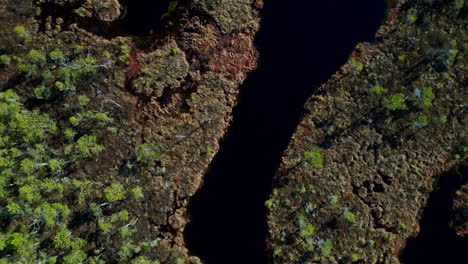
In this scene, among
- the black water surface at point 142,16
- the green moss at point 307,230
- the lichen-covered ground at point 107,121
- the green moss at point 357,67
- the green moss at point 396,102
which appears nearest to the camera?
the lichen-covered ground at point 107,121

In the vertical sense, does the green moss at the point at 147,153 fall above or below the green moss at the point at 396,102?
below

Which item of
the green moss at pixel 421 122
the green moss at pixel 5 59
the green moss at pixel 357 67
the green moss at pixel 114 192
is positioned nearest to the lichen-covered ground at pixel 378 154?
the green moss at pixel 421 122

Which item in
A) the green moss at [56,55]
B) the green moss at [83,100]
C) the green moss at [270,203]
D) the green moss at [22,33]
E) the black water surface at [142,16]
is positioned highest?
the black water surface at [142,16]

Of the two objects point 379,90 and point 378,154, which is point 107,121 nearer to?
point 378,154

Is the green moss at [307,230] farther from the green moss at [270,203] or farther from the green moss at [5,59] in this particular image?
the green moss at [5,59]

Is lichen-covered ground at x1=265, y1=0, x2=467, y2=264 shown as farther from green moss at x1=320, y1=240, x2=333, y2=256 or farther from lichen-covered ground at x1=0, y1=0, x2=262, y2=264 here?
lichen-covered ground at x1=0, y1=0, x2=262, y2=264

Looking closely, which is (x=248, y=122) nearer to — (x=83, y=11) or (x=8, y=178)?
(x=83, y=11)

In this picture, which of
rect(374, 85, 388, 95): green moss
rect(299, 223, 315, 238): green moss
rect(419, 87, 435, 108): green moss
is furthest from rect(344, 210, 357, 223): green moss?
rect(419, 87, 435, 108): green moss

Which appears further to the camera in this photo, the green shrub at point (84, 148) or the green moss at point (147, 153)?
the green moss at point (147, 153)
